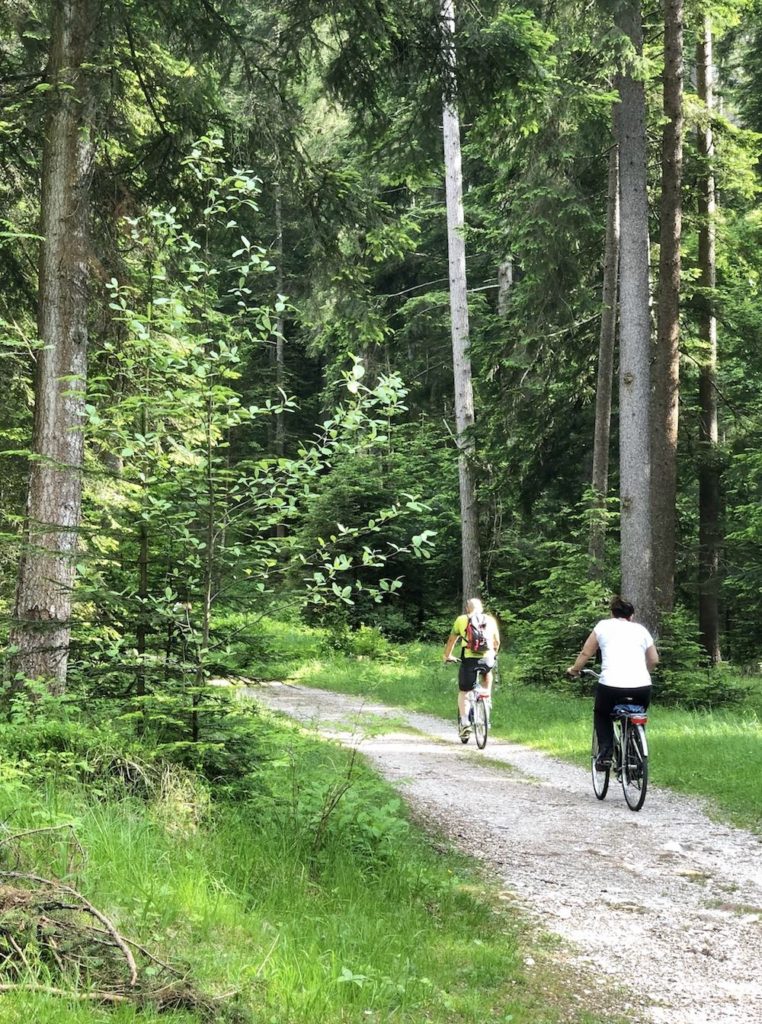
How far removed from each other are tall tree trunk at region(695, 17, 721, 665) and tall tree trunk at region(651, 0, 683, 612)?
1.98m

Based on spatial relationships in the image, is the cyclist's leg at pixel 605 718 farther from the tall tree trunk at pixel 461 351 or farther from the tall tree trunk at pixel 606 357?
the tall tree trunk at pixel 461 351

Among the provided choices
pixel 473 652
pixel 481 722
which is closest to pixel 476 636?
pixel 473 652

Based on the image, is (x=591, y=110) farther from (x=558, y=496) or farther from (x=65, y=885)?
(x=65, y=885)

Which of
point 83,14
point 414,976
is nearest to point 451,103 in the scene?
point 83,14

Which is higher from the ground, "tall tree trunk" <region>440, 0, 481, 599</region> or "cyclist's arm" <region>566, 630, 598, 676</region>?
"tall tree trunk" <region>440, 0, 481, 599</region>

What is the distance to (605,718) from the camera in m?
8.37

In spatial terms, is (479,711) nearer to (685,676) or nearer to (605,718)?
(605,718)

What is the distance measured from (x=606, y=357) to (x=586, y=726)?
7747 millimetres

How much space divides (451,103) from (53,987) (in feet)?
27.4

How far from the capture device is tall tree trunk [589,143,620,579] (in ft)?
55.4

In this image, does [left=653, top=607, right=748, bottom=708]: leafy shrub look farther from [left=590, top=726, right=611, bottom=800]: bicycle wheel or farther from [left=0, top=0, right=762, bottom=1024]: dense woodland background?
[left=590, top=726, right=611, bottom=800]: bicycle wheel

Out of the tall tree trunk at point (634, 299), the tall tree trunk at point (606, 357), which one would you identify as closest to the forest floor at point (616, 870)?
the tall tree trunk at point (634, 299)

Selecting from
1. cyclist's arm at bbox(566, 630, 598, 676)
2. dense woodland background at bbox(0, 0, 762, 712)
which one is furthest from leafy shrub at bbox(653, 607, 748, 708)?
cyclist's arm at bbox(566, 630, 598, 676)

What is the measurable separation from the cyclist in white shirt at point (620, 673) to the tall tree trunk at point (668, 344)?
22.2ft
